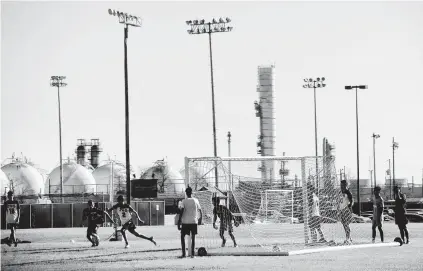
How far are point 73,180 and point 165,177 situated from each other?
9.05m

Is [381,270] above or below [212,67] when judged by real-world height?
below

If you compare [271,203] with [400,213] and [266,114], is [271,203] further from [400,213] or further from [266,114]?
[266,114]

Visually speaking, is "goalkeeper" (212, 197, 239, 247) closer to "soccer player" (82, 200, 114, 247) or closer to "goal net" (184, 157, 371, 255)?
"goal net" (184, 157, 371, 255)

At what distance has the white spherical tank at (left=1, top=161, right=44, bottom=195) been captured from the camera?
281 feet

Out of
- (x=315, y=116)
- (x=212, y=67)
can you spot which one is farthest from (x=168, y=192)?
(x=212, y=67)

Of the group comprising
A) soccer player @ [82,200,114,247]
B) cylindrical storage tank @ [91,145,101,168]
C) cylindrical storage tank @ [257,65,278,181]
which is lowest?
soccer player @ [82,200,114,247]

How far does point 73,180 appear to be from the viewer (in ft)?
285

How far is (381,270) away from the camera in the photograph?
59.8 feet

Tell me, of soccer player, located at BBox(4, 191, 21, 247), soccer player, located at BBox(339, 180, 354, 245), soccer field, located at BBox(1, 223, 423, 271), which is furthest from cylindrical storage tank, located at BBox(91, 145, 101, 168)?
soccer player, located at BBox(339, 180, 354, 245)

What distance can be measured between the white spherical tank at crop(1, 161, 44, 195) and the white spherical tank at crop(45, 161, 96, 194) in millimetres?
1092

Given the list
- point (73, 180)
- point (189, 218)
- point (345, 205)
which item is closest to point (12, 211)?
point (189, 218)

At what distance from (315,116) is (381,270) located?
5806 cm

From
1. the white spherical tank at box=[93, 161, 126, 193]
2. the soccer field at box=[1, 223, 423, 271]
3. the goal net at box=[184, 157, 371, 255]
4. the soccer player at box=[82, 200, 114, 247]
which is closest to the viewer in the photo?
the soccer field at box=[1, 223, 423, 271]

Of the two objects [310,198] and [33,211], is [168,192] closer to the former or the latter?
[33,211]
